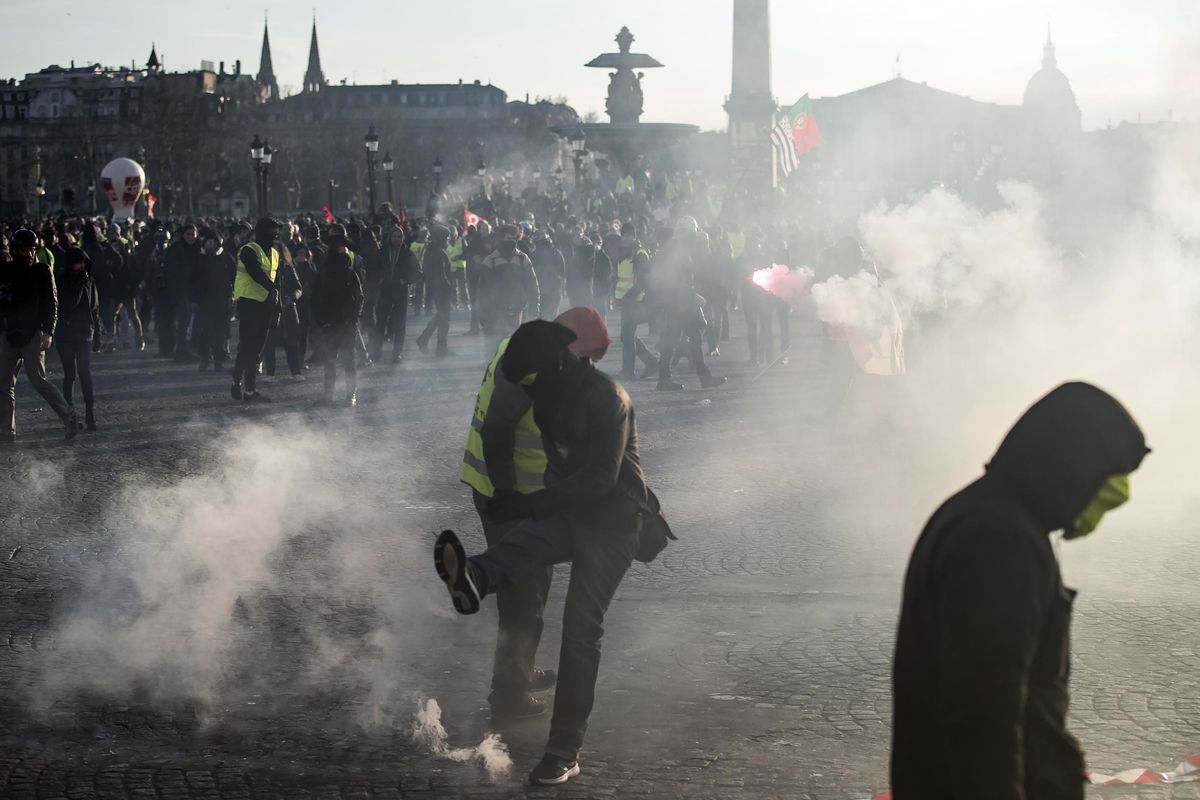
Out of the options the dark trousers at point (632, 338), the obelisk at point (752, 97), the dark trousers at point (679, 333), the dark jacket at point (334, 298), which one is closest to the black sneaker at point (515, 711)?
the dark jacket at point (334, 298)

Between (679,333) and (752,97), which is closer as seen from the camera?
(679,333)

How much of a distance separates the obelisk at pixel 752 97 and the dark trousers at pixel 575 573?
135 ft

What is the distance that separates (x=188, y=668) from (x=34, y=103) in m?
166

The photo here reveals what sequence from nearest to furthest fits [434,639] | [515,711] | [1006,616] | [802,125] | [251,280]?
[1006,616] < [515,711] < [434,639] < [251,280] < [802,125]

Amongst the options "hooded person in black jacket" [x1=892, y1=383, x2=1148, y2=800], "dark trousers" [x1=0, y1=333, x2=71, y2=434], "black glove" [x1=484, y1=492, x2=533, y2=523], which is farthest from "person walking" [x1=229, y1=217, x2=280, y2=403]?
"hooded person in black jacket" [x1=892, y1=383, x2=1148, y2=800]

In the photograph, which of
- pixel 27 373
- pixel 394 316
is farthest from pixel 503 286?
pixel 27 373

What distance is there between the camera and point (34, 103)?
521 ft

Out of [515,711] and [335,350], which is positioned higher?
[335,350]

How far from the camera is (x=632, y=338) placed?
56.9 ft

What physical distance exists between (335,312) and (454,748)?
9.81m

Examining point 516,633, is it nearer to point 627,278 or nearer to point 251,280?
point 251,280

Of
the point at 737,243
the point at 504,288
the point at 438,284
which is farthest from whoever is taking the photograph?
the point at 737,243

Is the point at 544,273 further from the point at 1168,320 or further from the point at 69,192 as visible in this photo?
the point at 69,192

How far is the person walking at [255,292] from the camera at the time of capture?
14.6m
